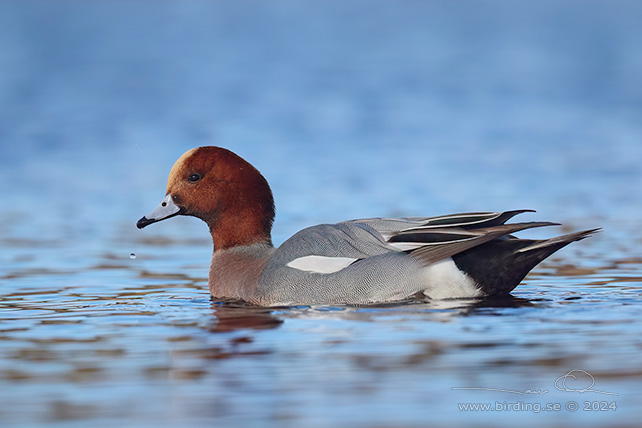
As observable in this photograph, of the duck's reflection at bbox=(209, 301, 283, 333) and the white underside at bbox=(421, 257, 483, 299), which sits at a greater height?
the white underside at bbox=(421, 257, 483, 299)

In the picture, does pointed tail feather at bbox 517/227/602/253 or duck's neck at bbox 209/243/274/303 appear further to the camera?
duck's neck at bbox 209/243/274/303

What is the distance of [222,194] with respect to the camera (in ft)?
23.6

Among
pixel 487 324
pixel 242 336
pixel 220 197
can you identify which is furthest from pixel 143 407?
pixel 220 197

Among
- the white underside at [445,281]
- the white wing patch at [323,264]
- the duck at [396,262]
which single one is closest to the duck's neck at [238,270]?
the duck at [396,262]

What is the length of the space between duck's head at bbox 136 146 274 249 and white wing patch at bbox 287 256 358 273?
0.83 m

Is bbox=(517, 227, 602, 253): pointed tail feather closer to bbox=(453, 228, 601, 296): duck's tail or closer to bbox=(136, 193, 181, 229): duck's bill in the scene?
bbox=(453, 228, 601, 296): duck's tail

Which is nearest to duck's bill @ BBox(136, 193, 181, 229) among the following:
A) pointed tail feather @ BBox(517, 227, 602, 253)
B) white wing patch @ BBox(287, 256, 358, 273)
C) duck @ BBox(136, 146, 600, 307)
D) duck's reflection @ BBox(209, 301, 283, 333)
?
duck @ BBox(136, 146, 600, 307)

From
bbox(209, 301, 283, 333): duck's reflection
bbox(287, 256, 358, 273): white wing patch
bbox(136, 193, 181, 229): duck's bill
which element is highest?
bbox(136, 193, 181, 229): duck's bill

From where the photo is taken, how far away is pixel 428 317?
554 cm

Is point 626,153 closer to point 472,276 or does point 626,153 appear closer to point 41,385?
point 472,276

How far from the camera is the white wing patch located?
Result: 6348 millimetres

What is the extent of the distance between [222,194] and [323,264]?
113 centimetres

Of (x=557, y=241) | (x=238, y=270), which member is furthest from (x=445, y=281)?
(x=238, y=270)

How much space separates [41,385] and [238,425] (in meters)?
1.04
